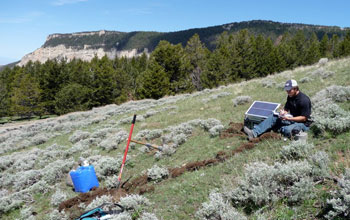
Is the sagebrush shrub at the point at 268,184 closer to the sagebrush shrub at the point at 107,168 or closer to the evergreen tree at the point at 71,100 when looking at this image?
the sagebrush shrub at the point at 107,168

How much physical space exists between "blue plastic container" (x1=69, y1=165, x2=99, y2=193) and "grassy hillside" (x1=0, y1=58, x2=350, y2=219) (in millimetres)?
330

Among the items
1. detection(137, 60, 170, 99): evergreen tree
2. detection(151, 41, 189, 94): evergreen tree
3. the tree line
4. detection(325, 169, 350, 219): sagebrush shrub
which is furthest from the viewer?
A: the tree line

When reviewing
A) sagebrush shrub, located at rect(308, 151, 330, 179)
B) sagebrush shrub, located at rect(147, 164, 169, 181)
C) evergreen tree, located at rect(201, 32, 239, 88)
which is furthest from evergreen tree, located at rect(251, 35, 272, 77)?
sagebrush shrub, located at rect(308, 151, 330, 179)

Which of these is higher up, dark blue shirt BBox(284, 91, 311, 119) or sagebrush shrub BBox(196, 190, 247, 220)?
dark blue shirt BBox(284, 91, 311, 119)

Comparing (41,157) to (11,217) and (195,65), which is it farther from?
(195,65)

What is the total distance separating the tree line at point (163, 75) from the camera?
36719 millimetres

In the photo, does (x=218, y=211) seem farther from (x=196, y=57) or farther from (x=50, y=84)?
(x=50, y=84)

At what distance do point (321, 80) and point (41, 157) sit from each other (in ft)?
48.5

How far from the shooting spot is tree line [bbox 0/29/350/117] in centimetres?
3672

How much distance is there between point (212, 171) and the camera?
Result: 600cm

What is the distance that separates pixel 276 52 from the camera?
154 feet

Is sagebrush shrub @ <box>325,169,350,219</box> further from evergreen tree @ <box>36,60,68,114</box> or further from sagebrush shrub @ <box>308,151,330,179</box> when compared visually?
evergreen tree @ <box>36,60,68,114</box>

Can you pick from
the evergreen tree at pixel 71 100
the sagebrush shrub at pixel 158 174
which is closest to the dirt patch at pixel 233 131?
the sagebrush shrub at pixel 158 174

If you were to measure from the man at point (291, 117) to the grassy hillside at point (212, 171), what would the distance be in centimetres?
35
